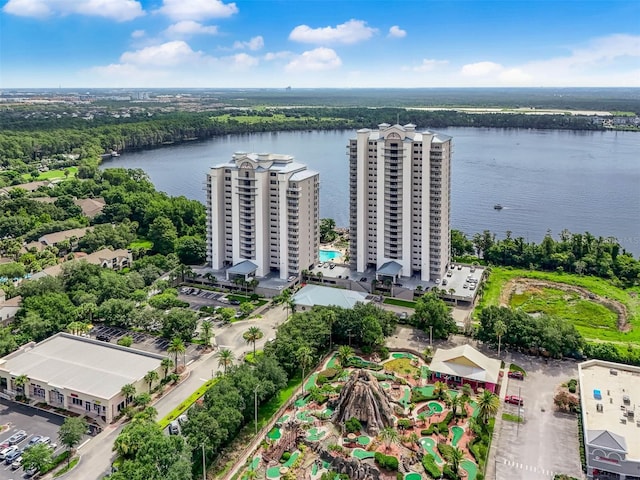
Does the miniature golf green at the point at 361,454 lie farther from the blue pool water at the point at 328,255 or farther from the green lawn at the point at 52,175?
the green lawn at the point at 52,175

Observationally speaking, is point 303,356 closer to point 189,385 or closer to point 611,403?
point 189,385

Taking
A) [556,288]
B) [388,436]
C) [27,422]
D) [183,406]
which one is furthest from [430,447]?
[556,288]

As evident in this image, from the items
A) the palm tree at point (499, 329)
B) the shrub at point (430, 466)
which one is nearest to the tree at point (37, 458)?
the shrub at point (430, 466)

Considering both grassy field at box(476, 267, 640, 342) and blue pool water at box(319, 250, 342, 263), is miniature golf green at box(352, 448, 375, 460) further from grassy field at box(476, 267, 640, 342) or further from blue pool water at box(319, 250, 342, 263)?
blue pool water at box(319, 250, 342, 263)

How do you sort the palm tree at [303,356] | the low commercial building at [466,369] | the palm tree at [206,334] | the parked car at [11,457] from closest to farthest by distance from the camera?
the parked car at [11,457] < the low commercial building at [466,369] < the palm tree at [303,356] < the palm tree at [206,334]

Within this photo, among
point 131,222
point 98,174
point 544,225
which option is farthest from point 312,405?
point 98,174

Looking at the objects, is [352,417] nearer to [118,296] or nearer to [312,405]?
[312,405]

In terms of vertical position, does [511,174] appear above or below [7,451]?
above
